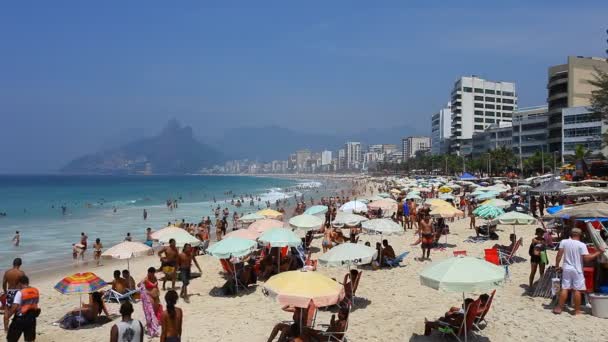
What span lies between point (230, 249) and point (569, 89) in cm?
6637

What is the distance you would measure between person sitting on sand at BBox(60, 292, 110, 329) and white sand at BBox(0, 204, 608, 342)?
0.23 meters

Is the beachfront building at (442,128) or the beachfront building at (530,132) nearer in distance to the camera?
the beachfront building at (530,132)

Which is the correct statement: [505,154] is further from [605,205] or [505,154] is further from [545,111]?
[605,205]

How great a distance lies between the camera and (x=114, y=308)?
34.7ft

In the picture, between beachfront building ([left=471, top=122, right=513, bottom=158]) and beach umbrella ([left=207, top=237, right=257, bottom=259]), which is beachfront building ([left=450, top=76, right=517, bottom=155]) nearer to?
beachfront building ([left=471, top=122, right=513, bottom=158])

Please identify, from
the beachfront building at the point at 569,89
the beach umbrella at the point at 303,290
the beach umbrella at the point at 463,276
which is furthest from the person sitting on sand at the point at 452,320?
the beachfront building at the point at 569,89

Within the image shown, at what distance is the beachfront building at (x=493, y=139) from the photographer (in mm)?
86312

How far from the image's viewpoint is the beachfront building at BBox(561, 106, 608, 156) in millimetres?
55781

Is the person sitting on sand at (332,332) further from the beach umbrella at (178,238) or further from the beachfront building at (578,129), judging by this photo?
the beachfront building at (578,129)

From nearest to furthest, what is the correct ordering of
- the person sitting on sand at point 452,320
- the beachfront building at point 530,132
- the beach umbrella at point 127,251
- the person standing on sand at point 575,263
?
1. the person sitting on sand at point 452,320
2. the person standing on sand at point 575,263
3. the beach umbrella at point 127,251
4. the beachfront building at point 530,132

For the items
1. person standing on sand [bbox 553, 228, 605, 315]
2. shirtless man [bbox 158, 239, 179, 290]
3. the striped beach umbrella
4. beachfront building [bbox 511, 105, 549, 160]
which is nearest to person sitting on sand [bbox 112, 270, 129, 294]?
shirtless man [bbox 158, 239, 179, 290]

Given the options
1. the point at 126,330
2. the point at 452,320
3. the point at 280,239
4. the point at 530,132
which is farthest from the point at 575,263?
the point at 530,132

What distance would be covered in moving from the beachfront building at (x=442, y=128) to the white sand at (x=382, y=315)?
400ft

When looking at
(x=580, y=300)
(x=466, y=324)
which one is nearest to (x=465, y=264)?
(x=466, y=324)
